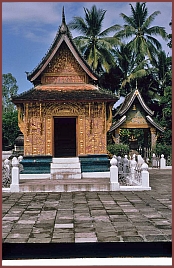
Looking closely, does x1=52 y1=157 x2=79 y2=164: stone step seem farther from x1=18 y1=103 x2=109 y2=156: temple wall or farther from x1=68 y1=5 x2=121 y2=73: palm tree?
x1=68 y1=5 x2=121 y2=73: palm tree

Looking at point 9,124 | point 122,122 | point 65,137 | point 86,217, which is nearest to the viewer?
point 86,217

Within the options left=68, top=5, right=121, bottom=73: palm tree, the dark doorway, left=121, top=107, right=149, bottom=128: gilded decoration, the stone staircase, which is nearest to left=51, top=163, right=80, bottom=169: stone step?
the stone staircase

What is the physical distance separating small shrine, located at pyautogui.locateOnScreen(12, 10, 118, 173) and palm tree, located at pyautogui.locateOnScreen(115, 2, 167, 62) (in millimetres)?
15104

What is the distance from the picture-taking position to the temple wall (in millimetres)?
11578

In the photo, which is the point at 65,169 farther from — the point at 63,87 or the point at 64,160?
the point at 63,87

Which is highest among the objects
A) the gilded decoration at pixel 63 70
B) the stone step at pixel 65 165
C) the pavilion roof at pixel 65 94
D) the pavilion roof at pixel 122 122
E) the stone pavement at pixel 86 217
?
the gilded decoration at pixel 63 70

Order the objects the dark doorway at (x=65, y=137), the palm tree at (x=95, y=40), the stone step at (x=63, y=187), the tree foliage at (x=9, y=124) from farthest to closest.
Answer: the tree foliage at (x=9, y=124) < the palm tree at (x=95, y=40) < the dark doorway at (x=65, y=137) < the stone step at (x=63, y=187)

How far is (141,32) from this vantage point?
2658 cm

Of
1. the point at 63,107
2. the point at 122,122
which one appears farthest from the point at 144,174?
the point at 122,122

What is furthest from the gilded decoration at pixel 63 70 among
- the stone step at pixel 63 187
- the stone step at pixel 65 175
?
the stone step at pixel 63 187

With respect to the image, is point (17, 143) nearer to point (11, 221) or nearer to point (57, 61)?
point (57, 61)

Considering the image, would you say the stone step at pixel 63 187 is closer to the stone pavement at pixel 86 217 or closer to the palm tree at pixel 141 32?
the stone pavement at pixel 86 217

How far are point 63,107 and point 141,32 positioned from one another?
684 inches

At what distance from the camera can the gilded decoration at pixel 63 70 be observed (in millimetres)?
11977
